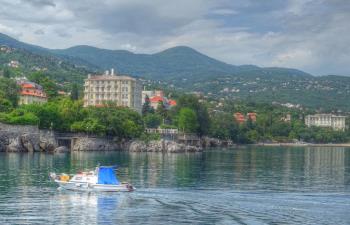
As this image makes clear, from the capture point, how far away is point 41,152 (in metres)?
131

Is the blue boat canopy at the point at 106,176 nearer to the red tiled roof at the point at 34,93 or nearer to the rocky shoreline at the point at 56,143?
the rocky shoreline at the point at 56,143

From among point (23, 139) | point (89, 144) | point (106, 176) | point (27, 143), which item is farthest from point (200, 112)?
point (106, 176)

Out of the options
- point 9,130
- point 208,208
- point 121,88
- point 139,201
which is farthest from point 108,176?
point 121,88

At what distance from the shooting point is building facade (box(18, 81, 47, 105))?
176 metres

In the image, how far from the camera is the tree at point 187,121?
178m

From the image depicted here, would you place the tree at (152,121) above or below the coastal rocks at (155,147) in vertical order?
above

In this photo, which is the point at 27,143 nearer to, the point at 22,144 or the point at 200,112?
the point at 22,144

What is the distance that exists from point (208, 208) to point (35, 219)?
46.9 ft

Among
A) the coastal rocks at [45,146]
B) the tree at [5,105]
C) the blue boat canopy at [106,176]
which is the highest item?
the tree at [5,105]

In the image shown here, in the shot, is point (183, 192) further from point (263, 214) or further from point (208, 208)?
point (263, 214)

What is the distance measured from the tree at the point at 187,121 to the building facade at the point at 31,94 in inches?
1523

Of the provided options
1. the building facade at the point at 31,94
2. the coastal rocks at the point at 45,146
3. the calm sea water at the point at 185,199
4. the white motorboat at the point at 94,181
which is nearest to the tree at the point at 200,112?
the building facade at the point at 31,94

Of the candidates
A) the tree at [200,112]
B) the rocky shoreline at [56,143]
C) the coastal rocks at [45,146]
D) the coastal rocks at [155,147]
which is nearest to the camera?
the rocky shoreline at [56,143]

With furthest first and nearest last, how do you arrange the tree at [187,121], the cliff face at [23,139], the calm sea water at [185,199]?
the tree at [187,121] → the cliff face at [23,139] → the calm sea water at [185,199]
